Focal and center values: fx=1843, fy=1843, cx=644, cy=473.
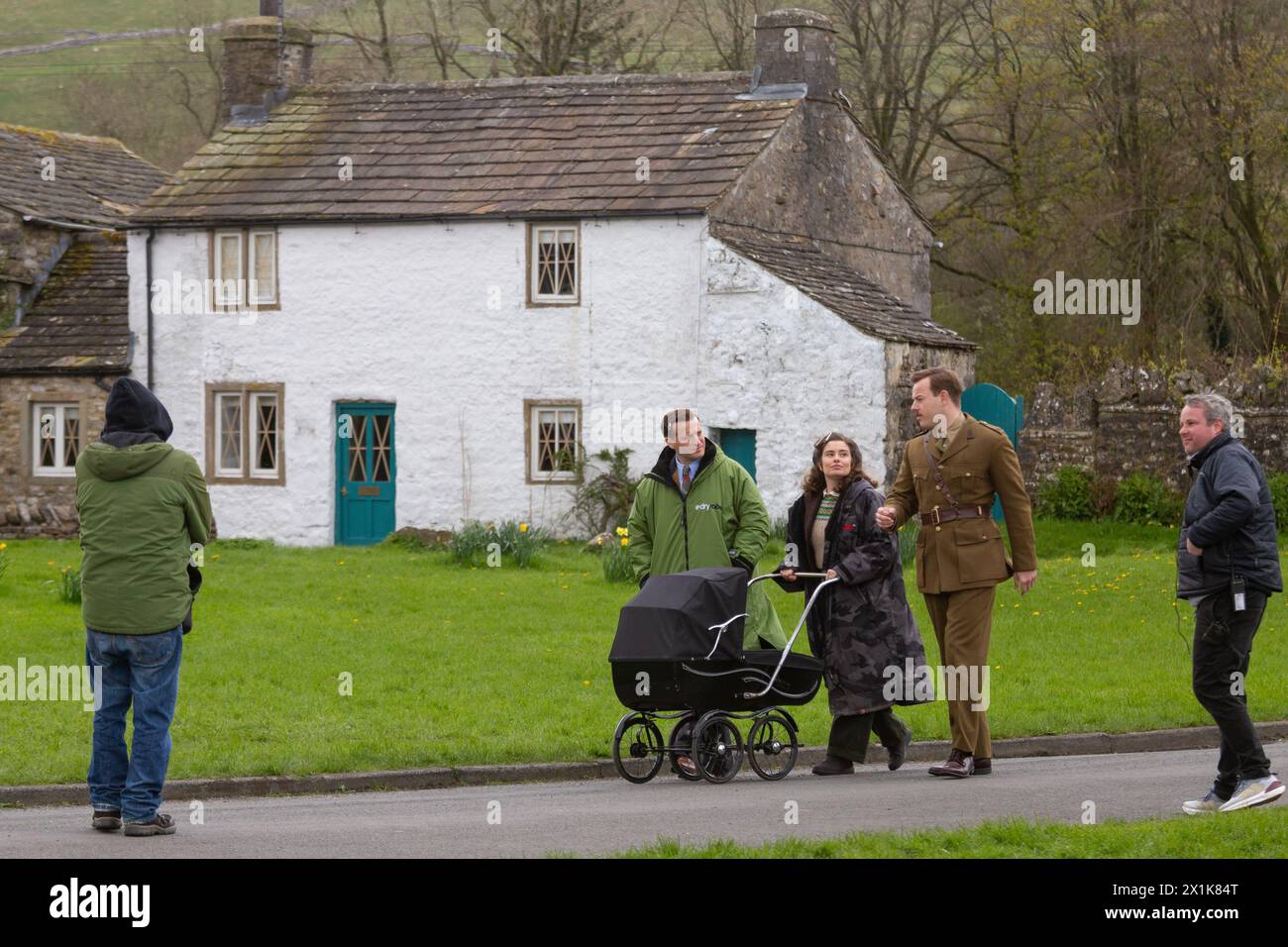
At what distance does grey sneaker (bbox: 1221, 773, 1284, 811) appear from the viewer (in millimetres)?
9242

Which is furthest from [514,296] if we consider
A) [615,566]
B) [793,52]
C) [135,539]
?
[135,539]

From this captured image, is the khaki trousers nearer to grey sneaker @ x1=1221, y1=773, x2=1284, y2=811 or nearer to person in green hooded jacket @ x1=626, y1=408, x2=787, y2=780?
person in green hooded jacket @ x1=626, y1=408, x2=787, y2=780

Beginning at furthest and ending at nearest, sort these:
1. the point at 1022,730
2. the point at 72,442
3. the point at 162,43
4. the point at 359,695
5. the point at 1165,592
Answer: the point at 162,43
the point at 72,442
the point at 1165,592
the point at 359,695
the point at 1022,730

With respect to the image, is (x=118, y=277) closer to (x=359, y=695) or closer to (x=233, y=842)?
(x=359, y=695)

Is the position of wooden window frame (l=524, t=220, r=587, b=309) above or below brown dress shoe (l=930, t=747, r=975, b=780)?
above

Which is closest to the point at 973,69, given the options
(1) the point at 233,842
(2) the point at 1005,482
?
(2) the point at 1005,482

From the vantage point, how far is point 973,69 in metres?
41.2

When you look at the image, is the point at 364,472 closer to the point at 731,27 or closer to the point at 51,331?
the point at 51,331

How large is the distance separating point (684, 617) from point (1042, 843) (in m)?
2.87

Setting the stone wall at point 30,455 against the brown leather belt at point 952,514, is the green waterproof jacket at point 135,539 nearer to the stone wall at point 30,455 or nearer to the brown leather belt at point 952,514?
the brown leather belt at point 952,514

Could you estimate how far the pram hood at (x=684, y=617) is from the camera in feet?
34.3

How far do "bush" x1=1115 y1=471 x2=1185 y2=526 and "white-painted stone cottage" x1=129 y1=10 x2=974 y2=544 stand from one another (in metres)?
3.29

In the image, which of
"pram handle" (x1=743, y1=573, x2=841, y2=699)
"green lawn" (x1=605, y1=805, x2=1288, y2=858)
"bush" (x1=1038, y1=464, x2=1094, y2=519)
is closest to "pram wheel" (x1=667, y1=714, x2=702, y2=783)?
Result: "pram handle" (x1=743, y1=573, x2=841, y2=699)

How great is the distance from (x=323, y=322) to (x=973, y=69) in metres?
18.3
